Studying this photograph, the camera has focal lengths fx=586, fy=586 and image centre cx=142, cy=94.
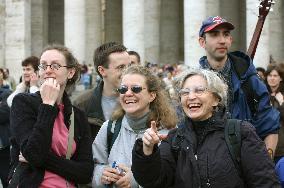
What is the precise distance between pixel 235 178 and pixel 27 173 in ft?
6.17

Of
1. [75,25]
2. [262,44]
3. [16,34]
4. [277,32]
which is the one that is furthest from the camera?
[16,34]

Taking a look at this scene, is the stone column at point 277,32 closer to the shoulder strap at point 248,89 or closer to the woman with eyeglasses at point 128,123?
the shoulder strap at point 248,89

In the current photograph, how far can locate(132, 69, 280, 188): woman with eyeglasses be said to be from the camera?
168 inches

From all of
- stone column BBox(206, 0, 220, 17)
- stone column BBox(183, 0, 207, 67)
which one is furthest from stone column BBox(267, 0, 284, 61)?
stone column BBox(183, 0, 207, 67)

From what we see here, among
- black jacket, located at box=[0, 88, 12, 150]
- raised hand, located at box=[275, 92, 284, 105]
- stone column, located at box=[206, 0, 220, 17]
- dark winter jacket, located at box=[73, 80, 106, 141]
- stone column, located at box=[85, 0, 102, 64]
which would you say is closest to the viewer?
dark winter jacket, located at box=[73, 80, 106, 141]

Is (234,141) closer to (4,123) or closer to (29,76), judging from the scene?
(29,76)

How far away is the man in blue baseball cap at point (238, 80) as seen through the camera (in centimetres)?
591

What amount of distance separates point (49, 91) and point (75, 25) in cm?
2702

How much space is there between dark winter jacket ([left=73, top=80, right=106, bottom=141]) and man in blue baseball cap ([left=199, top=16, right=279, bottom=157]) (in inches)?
52.9

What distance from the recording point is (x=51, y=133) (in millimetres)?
5000

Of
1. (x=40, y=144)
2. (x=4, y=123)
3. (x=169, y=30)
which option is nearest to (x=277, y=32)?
(x=169, y=30)

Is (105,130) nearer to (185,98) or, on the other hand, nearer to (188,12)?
(185,98)

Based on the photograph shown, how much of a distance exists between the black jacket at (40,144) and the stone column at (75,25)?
26.4 meters

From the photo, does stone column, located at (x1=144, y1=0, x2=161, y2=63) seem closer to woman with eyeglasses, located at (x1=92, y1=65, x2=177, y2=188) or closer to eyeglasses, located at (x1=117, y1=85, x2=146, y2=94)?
woman with eyeglasses, located at (x1=92, y1=65, x2=177, y2=188)
